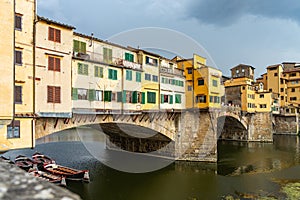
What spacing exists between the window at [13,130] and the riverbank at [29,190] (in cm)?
1482

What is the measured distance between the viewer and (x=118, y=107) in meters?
24.4

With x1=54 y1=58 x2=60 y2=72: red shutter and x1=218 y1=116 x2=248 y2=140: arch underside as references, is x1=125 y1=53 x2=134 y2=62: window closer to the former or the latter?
x1=54 y1=58 x2=60 y2=72: red shutter

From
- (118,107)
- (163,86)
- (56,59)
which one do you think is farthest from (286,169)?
(56,59)

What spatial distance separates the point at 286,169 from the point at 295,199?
1236 centimetres

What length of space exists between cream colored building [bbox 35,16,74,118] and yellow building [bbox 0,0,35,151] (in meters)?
0.59

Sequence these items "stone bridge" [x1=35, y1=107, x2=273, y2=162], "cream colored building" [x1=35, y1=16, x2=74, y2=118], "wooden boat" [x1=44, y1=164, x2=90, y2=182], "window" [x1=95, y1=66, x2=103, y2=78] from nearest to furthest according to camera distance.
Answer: "cream colored building" [x1=35, y1=16, x2=74, y2=118], "wooden boat" [x1=44, y1=164, x2=90, y2=182], "window" [x1=95, y1=66, x2=103, y2=78], "stone bridge" [x1=35, y1=107, x2=273, y2=162]

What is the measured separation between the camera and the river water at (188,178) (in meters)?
20.4

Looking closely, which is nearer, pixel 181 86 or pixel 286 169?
pixel 286 169

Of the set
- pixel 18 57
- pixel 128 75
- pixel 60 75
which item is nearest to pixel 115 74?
pixel 128 75

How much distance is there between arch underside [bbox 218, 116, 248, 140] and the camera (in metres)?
55.1

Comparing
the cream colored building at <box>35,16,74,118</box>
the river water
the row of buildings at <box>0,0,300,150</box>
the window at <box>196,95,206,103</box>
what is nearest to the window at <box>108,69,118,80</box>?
the row of buildings at <box>0,0,300,150</box>

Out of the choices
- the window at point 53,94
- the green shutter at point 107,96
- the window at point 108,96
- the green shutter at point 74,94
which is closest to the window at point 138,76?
the window at point 108,96

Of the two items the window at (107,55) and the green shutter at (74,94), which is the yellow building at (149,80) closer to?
the window at (107,55)

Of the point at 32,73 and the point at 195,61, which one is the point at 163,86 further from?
the point at 32,73
